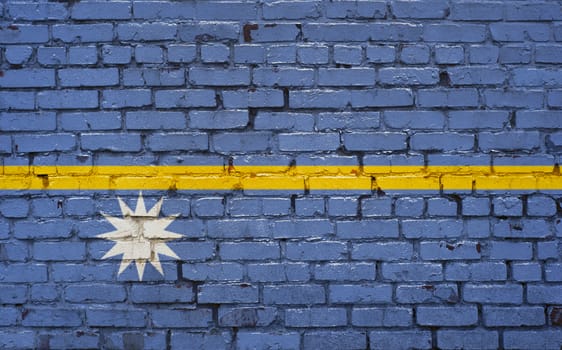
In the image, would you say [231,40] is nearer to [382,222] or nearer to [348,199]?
[348,199]

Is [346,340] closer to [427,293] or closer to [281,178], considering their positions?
[427,293]

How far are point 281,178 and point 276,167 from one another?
5 cm

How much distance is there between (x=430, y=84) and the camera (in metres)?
2.45

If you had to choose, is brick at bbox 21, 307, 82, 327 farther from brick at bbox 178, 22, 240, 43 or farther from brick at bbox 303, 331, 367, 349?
brick at bbox 178, 22, 240, 43

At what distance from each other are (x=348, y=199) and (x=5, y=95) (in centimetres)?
151

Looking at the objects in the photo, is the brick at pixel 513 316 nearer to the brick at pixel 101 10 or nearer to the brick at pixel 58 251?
the brick at pixel 58 251

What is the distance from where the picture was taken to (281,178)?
2.44 m

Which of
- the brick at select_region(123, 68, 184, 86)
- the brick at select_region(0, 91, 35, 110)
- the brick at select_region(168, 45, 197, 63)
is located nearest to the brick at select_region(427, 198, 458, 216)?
the brick at select_region(123, 68, 184, 86)

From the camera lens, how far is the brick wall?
244 centimetres

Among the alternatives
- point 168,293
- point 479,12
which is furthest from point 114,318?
point 479,12

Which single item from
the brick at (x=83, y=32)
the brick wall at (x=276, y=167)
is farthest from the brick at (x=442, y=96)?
the brick at (x=83, y=32)

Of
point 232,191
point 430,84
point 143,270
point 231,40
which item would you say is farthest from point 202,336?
point 430,84

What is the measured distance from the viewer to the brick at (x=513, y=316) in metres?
2.47

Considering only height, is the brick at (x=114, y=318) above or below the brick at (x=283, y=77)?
below
